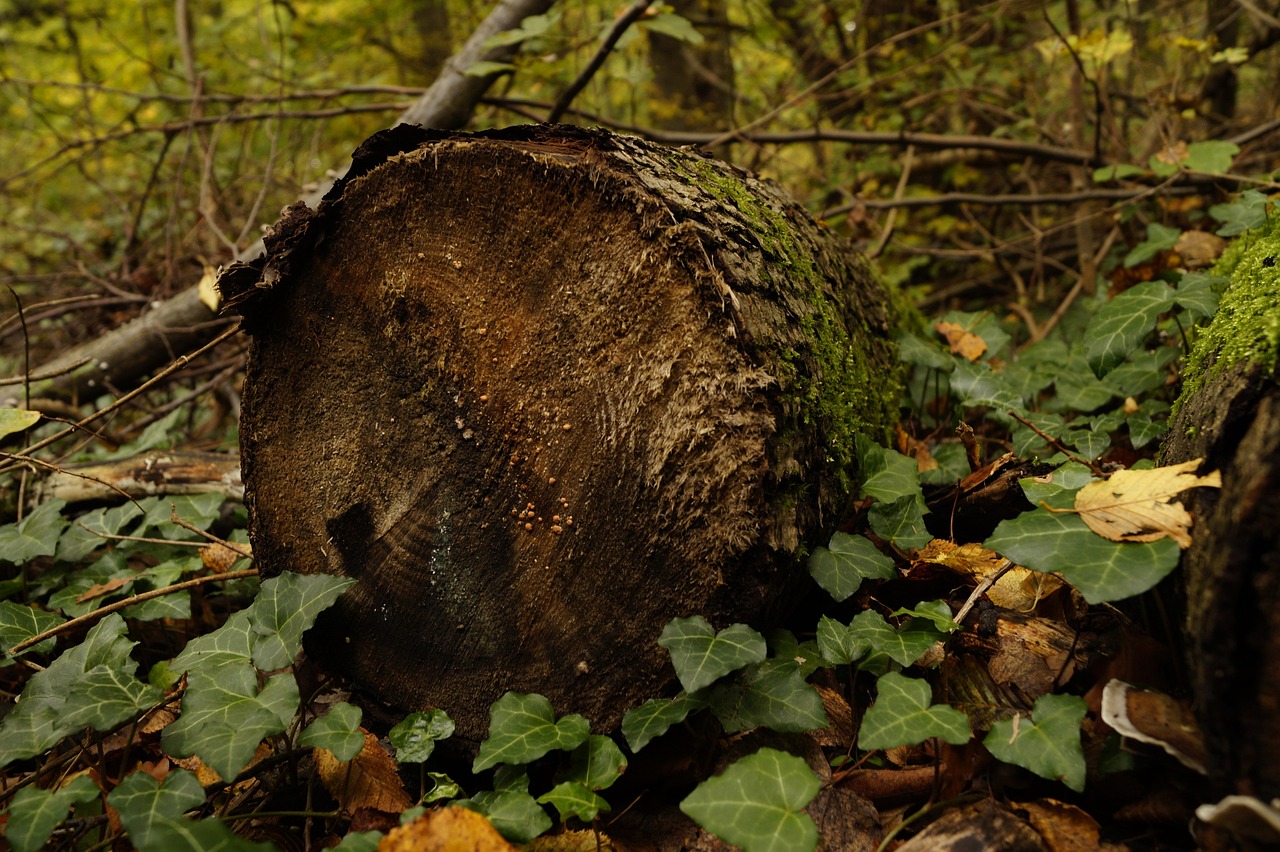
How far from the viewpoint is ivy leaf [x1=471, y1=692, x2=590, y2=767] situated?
1360mm

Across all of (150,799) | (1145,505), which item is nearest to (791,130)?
(1145,505)

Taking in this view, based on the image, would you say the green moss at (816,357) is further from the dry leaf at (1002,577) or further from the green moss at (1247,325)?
the green moss at (1247,325)

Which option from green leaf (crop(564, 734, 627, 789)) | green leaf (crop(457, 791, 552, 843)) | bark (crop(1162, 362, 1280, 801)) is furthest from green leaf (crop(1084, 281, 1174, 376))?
green leaf (crop(457, 791, 552, 843))

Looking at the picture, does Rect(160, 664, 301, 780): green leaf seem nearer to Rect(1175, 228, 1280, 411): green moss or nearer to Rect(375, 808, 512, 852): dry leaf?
Rect(375, 808, 512, 852): dry leaf

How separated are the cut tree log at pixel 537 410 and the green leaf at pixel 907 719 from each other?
0.89 ft

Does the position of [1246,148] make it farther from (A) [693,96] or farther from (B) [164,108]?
(B) [164,108]

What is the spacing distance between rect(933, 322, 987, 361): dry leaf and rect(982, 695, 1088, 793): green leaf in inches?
55.4

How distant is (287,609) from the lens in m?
1.62

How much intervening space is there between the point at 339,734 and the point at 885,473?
130 centimetres

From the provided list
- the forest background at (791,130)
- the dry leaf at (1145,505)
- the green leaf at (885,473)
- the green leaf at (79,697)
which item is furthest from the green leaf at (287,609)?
the dry leaf at (1145,505)

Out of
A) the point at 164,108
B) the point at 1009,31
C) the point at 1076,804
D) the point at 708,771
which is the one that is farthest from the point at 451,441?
the point at 164,108

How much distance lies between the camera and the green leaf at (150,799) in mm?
1191

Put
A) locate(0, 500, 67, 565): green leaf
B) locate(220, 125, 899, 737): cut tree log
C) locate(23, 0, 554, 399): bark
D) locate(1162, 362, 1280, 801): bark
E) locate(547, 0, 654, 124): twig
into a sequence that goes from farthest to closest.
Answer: locate(23, 0, 554, 399): bark, locate(547, 0, 654, 124): twig, locate(0, 500, 67, 565): green leaf, locate(220, 125, 899, 737): cut tree log, locate(1162, 362, 1280, 801): bark

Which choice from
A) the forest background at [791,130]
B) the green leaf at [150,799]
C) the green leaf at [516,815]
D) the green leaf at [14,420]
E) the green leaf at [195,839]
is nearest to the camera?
the green leaf at [195,839]
